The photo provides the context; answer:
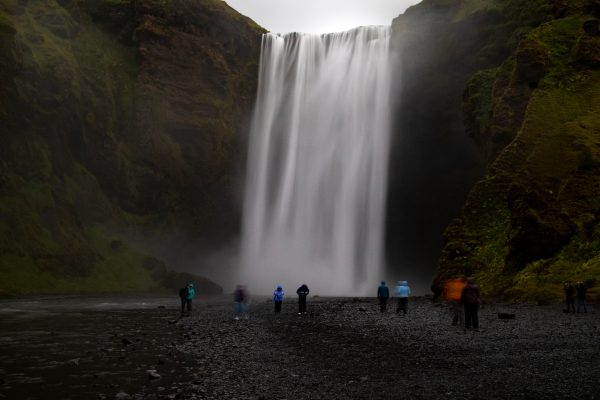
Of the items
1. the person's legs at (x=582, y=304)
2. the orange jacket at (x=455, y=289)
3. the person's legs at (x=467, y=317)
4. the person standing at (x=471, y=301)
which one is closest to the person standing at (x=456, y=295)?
the orange jacket at (x=455, y=289)

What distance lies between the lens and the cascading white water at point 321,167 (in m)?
70.7

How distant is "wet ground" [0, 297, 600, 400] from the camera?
10.6m

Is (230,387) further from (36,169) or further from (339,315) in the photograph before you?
(36,169)

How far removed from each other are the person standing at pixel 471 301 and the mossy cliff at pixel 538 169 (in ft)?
→ 40.9

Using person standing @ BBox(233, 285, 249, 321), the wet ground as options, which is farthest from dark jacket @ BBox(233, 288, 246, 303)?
the wet ground

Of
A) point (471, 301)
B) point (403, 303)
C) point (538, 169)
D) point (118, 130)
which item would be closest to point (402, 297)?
point (403, 303)

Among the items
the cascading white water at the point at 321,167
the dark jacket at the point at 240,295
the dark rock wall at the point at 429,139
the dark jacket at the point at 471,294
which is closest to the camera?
the dark jacket at the point at 471,294

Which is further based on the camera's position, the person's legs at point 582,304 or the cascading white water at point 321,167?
the cascading white water at point 321,167

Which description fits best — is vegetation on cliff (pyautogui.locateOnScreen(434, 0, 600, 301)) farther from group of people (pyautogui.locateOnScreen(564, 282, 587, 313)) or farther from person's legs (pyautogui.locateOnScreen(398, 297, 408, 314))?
person's legs (pyautogui.locateOnScreen(398, 297, 408, 314))

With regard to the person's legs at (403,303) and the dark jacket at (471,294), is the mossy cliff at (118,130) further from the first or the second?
the dark jacket at (471,294)

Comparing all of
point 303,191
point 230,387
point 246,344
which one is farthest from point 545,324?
point 303,191

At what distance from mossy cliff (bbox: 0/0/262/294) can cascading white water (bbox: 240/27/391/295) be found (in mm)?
8249

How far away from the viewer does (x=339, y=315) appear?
28391mm

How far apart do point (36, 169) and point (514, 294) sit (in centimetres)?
6490
